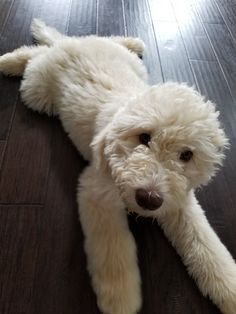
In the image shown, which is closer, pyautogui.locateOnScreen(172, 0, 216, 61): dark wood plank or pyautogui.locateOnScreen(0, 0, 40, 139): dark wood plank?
pyautogui.locateOnScreen(0, 0, 40, 139): dark wood plank

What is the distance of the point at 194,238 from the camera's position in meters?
1.17

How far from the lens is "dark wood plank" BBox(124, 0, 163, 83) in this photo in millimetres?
1988

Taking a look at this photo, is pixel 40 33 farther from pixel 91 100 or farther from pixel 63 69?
pixel 91 100

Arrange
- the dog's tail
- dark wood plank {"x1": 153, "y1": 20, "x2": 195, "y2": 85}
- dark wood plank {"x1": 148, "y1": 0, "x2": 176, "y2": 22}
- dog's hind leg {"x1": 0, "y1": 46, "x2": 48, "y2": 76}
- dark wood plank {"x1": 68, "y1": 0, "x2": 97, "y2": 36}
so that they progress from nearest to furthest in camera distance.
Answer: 1. dog's hind leg {"x1": 0, "y1": 46, "x2": 48, "y2": 76}
2. the dog's tail
3. dark wood plank {"x1": 153, "y1": 20, "x2": 195, "y2": 85}
4. dark wood plank {"x1": 68, "y1": 0, "x2": 97, "y2": 36}
5. dark wood plank {"x1": 148, "y1": 0, "x2": 176, "y2": 22}

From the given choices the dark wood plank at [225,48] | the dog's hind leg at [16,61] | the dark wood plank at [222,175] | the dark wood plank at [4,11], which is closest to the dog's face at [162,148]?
the dark wood plank at [222,175]

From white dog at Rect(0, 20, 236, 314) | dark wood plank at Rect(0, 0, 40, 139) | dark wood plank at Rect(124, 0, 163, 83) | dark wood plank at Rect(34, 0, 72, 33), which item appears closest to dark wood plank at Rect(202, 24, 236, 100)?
dark wood plank at Rect(124, 0, 163, 83)

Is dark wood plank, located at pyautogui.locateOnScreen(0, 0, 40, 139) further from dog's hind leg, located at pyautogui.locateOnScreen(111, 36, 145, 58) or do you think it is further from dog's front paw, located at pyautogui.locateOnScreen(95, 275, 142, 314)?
dog's front paw, located at pyautogui.locateOnScreen(95, 275, 142, 314)

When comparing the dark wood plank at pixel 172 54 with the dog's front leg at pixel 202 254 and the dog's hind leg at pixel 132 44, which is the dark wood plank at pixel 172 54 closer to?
the dog's hind leg at pixel 132 44

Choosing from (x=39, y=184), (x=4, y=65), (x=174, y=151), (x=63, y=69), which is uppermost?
(x=174, y=151)

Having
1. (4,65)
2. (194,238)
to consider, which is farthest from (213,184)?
(4,65)

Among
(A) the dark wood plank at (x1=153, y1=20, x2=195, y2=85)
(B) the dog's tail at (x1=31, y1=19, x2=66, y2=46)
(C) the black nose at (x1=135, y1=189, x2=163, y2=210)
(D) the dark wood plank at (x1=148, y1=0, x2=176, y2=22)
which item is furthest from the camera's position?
(D) the dark wood plank at (x1=148, y1=0, x2=176, y2=22)

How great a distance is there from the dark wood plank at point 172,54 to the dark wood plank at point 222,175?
2.6 inches

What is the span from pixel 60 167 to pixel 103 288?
59 centimetres

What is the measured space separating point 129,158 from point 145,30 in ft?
5.27
